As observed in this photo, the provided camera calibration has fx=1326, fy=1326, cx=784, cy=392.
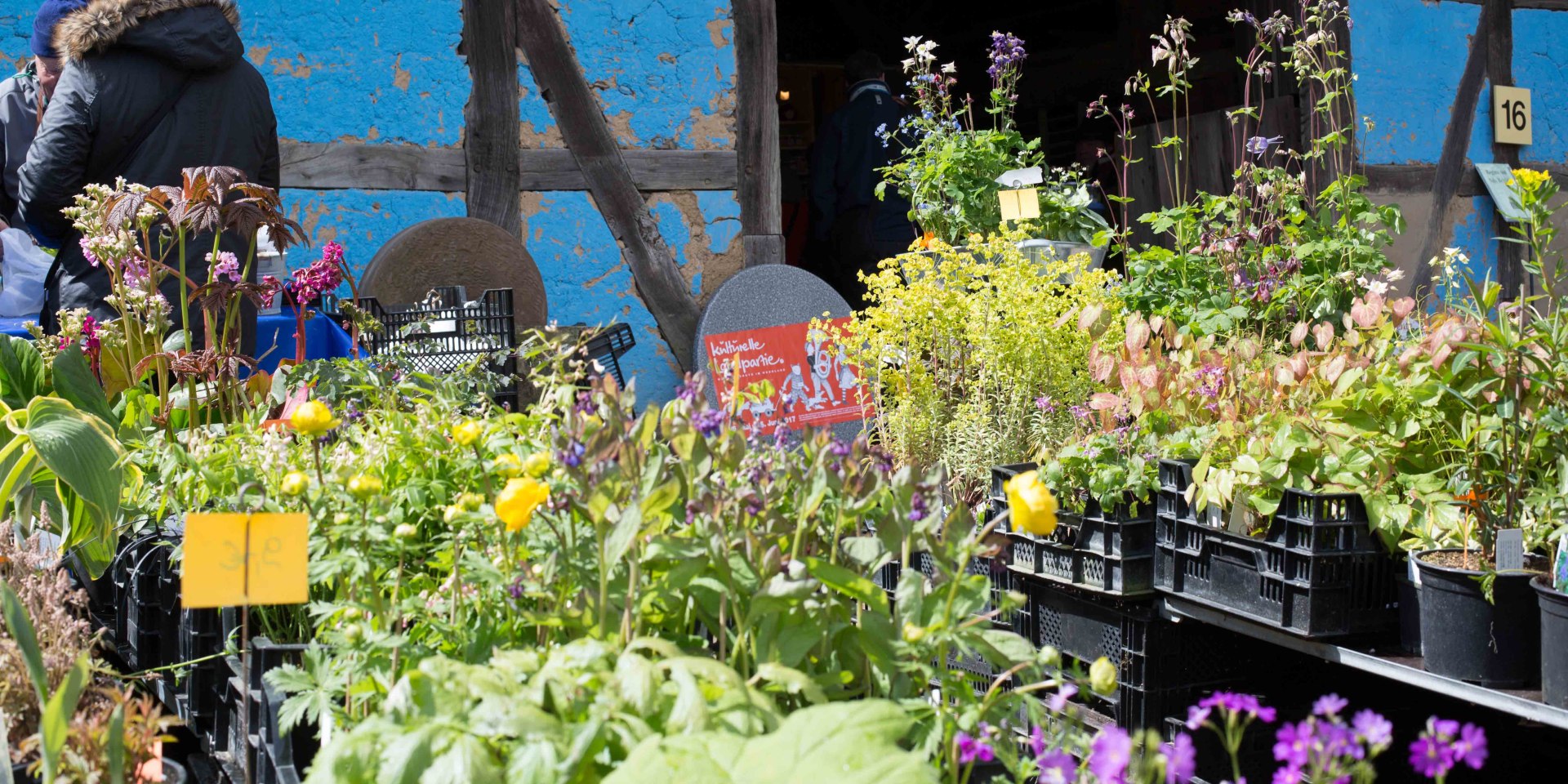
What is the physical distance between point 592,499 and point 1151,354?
1.87 meters

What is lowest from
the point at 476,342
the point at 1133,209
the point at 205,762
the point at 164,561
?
the point at 205,762

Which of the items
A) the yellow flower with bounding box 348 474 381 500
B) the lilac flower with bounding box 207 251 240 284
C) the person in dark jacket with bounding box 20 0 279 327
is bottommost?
the yellow flower with bounding box 348 474 381 500

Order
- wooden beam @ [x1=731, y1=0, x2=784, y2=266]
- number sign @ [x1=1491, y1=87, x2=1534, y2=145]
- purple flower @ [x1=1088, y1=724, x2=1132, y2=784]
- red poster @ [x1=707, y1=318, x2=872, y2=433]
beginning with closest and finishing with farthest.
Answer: purple flower @ [x1=1088, y1=724, x2=1132, y2=784] < red poster @ [x1=707, y1=318, x2=872, y2=433] < wooden beam @ [x1=731, y1=0, x2=784, y2=266] < number sign @ [x1=1491, y1=87, x2=1534, y2=145]

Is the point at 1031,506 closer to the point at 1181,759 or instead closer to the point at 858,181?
the point at 1181,759

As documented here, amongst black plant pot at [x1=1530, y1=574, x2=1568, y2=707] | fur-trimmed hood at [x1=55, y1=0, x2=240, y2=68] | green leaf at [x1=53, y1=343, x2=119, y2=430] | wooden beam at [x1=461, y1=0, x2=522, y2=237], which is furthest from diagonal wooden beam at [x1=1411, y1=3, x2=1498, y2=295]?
green leaf at [x1=53, y1=343, x2=119, y2=430]

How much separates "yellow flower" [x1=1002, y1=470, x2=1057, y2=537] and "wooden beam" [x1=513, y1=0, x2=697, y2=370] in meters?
4.14

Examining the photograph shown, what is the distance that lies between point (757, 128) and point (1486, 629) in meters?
3.86

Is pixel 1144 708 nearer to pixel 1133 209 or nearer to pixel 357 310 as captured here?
pixel 357 310

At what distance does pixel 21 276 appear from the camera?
11.6 feet

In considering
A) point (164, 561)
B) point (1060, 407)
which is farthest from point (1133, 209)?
point (164, 561)

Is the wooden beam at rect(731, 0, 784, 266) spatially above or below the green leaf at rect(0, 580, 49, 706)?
above

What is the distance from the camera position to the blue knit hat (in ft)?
10.7

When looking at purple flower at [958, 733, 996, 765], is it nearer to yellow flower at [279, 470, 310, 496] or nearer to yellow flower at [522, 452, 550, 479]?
yellow flower at [522, 452, 550, 479]

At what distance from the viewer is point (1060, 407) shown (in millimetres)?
3178
